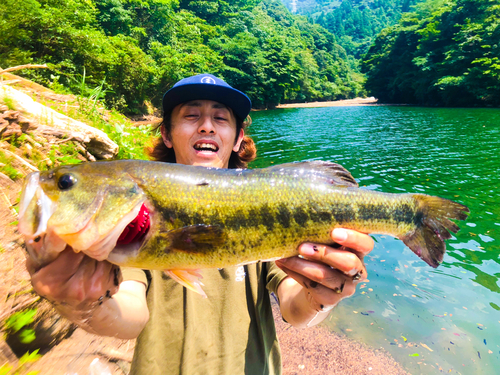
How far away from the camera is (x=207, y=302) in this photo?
2.27 meters

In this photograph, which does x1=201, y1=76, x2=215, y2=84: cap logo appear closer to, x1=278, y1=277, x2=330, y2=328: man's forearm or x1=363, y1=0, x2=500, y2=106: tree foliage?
x1=278, y1=277, x2=330, y2=328: man's forearm

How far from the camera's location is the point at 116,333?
1.88 m

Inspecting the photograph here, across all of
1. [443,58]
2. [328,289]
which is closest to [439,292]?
[328,289]

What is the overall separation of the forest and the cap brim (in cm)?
564

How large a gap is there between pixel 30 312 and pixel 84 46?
904 inches

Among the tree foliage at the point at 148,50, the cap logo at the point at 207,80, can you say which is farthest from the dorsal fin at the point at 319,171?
the tree foliage at the point at 148,50

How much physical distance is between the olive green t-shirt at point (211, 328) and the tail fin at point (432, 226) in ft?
3.75

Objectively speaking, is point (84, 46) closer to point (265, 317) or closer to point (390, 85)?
point (265, 317)

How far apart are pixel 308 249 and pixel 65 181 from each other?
62.4 inches

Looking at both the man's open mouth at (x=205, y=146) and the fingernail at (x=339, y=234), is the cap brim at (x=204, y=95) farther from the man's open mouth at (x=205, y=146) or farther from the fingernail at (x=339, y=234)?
the fingernail at (x=339, y=234)

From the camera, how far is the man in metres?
1.57

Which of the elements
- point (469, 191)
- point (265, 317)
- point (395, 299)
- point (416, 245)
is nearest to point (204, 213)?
point (265, 317)

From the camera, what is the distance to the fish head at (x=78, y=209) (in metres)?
1.42

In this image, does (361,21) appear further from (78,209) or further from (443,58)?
(78,209)
